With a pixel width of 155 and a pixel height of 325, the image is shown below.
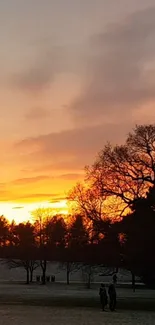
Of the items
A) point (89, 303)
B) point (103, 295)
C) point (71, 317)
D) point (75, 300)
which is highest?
point (103, 295)

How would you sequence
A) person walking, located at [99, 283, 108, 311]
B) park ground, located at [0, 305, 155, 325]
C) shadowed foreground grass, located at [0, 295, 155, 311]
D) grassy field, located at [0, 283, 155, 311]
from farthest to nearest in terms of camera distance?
grassy field, located at [0, 283, 155, 311] < shadowed foreground grass, located at [0, 295, 155, 311] < person walking, located at [99, 283, 108, 311] < park ground, located at [0, 305, 155, 325]

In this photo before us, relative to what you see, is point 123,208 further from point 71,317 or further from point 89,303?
point 71,317

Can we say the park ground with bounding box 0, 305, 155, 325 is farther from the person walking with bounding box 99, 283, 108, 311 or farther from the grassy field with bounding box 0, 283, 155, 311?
the grassy field with bounding box 0, 283, 155, 311

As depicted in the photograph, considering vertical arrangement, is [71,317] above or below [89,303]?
below

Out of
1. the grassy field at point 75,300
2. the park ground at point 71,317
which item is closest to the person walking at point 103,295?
the park ground at point 71,317

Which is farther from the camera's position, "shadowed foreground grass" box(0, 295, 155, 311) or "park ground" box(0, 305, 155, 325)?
"shadowed foreground grass" box(0, 295, 155, 311)

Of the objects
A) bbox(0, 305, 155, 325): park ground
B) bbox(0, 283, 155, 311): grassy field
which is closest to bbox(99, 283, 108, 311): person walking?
bbox(0, 305, 155, 325): park ground

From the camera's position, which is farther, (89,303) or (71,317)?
(89,303)

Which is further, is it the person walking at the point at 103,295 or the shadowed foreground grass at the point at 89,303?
the shadowed foreground grass at the point at 89,303

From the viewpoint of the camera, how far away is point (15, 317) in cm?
3325

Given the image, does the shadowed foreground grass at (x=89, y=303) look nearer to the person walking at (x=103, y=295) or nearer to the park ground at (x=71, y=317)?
the person walking at (x=103, y=295)

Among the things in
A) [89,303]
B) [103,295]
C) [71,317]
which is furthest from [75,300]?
[71,317]

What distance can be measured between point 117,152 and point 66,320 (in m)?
19.7

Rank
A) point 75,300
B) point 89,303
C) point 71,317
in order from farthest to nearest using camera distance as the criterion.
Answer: point 75,300 → point 89,303 → point 71,317
